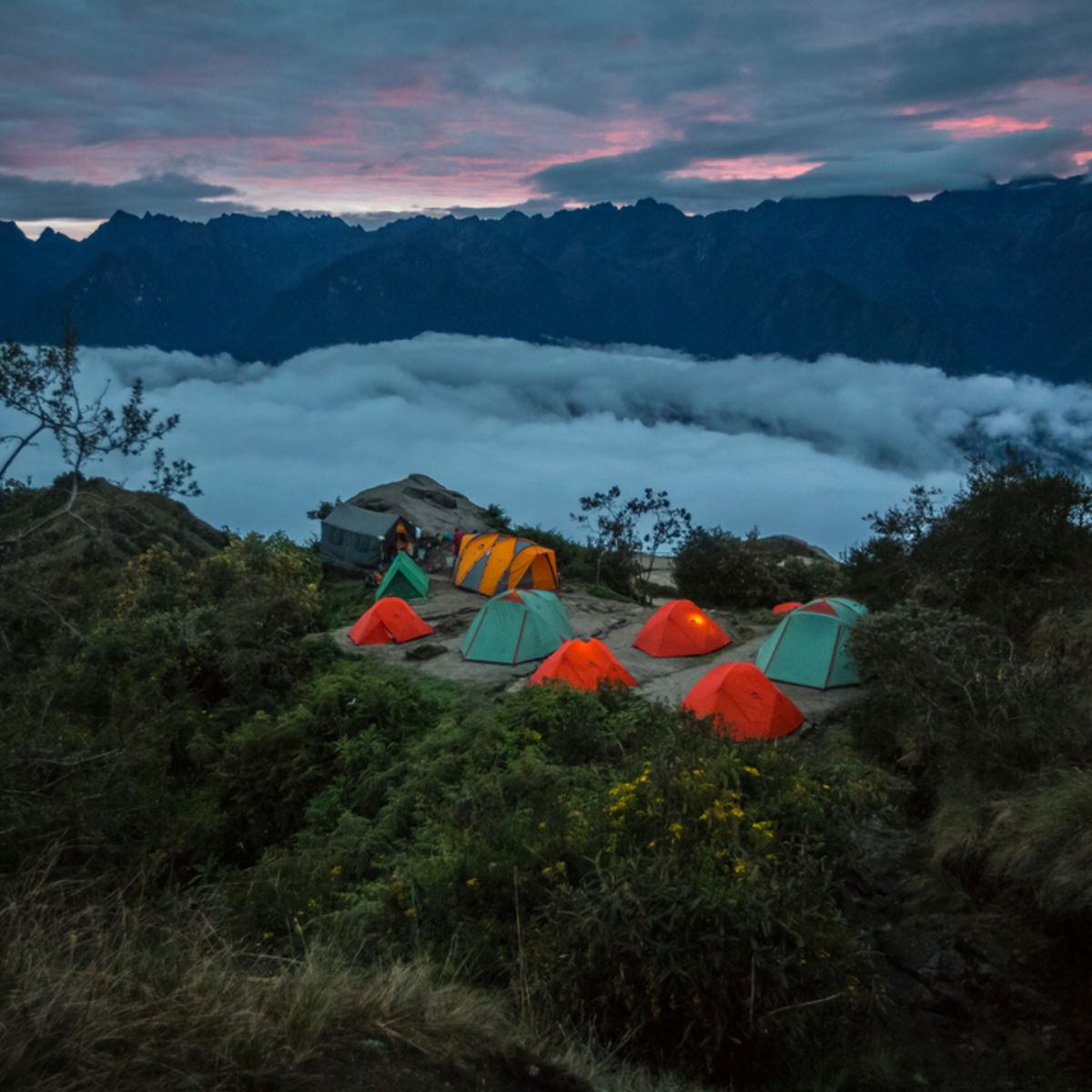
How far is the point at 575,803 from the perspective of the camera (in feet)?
23.0

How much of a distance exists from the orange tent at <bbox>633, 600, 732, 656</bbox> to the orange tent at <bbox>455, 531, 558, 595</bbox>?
721 cm

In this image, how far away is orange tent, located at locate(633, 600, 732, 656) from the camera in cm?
1711

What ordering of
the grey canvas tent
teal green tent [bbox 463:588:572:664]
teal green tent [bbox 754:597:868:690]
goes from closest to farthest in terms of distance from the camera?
1. teal green tent [bbox 754:597:868:690]
2. teal green tent [bbox 463:588:572:664]
3. the grey canvas tent

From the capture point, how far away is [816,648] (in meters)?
14.1

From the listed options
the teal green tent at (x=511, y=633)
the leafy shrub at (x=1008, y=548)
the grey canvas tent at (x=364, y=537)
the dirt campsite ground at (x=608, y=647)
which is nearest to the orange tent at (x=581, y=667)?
the dirt campsite ground at (x=608, y=647)

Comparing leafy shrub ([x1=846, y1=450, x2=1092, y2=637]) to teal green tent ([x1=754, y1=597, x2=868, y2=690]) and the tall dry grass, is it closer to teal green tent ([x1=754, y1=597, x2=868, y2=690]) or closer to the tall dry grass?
teal green tent ([x1=754, y1=597, x2=868, y2=690])

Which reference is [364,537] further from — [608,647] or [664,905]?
[664,905]

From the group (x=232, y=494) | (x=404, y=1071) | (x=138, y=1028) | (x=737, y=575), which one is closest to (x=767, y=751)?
(x=404, y=1071)

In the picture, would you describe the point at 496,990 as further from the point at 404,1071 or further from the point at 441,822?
the point at 441,822

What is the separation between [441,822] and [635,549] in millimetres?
23974

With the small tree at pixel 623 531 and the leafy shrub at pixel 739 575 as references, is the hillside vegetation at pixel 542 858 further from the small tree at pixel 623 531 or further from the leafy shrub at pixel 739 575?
the small tree at pixel 623 531

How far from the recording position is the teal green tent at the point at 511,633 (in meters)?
16.8

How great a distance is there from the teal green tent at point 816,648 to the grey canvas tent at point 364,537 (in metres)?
17.9

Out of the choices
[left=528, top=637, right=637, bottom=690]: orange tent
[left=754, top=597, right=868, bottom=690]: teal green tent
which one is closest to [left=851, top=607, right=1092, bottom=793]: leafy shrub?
[left=754, top=597, right=868, bottom=690]: teal green tent
